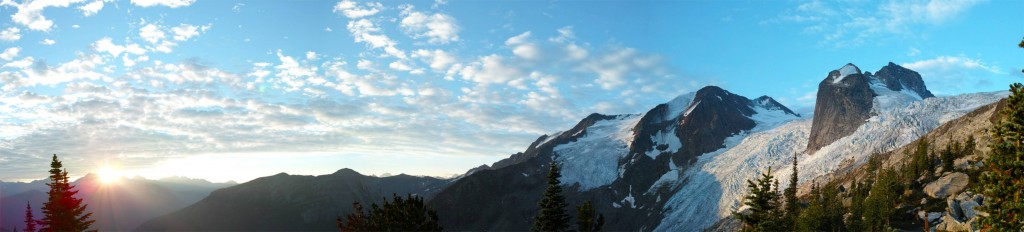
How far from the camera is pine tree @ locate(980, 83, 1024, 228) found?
28.2 m

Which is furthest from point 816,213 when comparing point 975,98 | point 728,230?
point 975,98

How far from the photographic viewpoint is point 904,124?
185m

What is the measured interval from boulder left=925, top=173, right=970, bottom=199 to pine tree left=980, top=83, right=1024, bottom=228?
93.3 meters

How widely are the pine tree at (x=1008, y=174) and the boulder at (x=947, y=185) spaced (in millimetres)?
93327

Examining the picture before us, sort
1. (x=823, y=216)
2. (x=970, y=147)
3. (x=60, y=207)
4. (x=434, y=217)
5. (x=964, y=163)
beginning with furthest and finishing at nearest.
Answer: (x=970, y=147)
(x=964, y=163)
(x=823, y=216)
(x=434, y=217)
(x=60, y=207)

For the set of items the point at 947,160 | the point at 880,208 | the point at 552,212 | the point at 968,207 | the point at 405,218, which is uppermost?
the point at 405,218

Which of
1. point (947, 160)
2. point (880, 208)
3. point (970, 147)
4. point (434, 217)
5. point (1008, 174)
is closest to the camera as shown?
point (1008, 174)

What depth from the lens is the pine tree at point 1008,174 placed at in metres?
28.2

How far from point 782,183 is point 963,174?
261 feet

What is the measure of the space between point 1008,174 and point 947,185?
98.2 m

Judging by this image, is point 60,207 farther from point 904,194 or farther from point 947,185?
point 904,194

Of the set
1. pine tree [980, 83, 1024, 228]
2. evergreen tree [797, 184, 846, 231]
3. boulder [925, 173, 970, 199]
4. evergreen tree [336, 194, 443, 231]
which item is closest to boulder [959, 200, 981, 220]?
boulder [925, 173, 970, 199]

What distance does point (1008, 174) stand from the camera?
94.6ft

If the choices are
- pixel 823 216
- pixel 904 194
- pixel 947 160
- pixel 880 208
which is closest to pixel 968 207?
pixel 880 208
